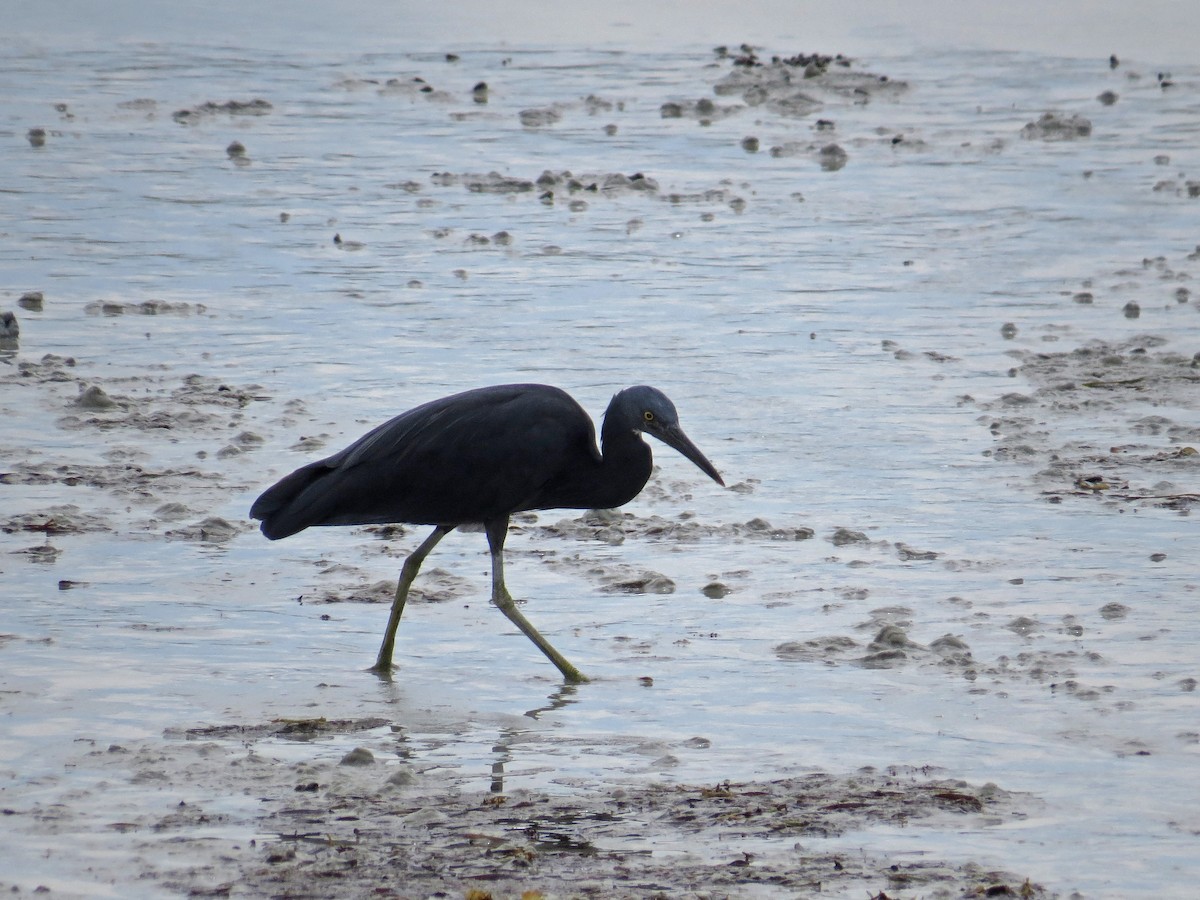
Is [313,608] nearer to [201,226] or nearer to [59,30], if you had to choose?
[201,226]

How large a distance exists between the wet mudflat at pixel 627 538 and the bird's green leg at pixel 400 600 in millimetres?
135

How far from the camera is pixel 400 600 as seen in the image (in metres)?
6.74

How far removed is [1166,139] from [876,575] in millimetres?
12757

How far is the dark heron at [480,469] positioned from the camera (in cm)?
677

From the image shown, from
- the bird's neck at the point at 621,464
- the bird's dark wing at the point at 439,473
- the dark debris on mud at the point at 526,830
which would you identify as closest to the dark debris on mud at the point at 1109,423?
the bird's neck at the point at 621,464

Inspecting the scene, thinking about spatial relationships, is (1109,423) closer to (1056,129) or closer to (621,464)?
(621,464)

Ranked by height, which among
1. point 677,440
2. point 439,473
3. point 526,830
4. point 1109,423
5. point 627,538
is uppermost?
point 677,440

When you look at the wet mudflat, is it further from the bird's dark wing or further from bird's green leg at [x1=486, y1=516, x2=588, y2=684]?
the bird's dark wing

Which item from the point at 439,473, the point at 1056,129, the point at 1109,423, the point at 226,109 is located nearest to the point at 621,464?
the point at 439,473

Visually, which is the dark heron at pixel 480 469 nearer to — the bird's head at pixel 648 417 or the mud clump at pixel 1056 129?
the bird's head at pixel 648 417

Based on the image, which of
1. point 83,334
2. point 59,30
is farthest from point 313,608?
point 59,30

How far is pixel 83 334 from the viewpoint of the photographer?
11.0m

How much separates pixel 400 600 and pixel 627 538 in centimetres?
157

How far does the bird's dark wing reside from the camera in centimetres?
677
